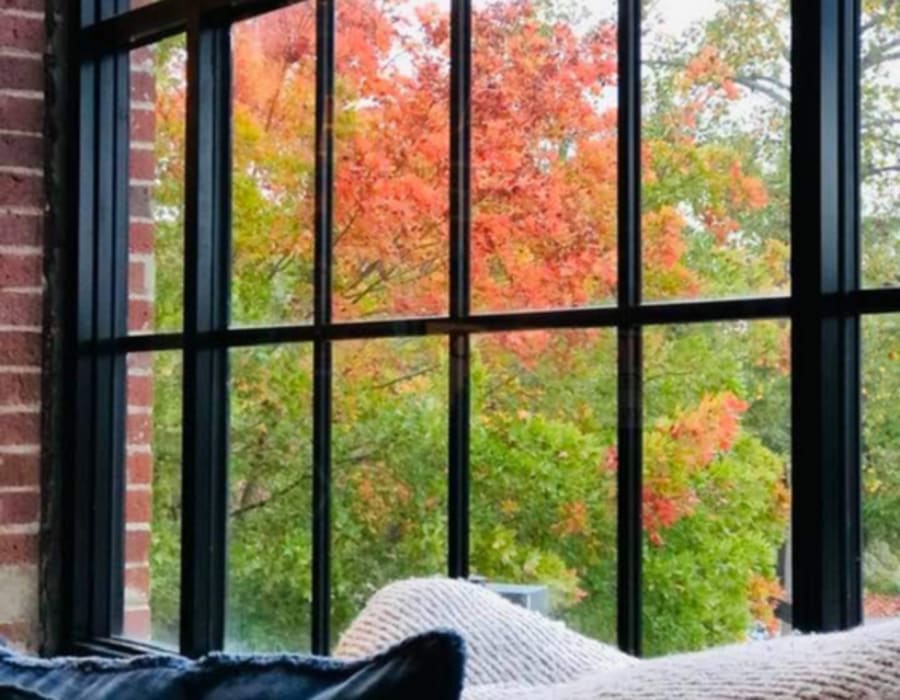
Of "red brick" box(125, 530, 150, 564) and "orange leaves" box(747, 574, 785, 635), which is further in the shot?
"red brick" box(125, 530, 150, 564)

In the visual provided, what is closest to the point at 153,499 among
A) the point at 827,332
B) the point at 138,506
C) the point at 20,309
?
the point at 138,506

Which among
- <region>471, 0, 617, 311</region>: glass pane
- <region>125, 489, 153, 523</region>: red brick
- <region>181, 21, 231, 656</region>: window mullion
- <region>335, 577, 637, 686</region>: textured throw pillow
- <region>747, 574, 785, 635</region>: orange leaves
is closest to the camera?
<region>335, 577, 637, 686</region>: textured throw pillow

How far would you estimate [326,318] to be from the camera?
94.3 inches

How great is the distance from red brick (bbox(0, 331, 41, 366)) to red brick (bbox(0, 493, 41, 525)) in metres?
0.24

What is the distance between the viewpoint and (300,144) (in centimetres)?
246

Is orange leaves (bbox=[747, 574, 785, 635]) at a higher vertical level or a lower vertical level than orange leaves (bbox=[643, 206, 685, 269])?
lower

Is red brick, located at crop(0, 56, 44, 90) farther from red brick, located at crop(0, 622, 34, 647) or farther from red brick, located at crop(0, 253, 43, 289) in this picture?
red brick, located at crop(0, 622, 34, 647)

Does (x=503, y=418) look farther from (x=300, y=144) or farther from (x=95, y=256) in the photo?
(x=95, y=256)

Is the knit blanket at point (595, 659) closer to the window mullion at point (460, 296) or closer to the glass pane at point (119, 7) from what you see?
the window mullion at point (460, 296)

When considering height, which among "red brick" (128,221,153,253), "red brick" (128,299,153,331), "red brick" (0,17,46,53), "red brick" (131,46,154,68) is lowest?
"red brick" (128,299,153,331)

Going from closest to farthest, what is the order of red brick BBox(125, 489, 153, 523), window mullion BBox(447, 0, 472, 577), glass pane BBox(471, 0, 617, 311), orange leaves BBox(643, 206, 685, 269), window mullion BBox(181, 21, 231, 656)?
orange leaves BBox(643, 206, 685, 269) < glass pane BBox(471, 0, 617, 311) < window mullion BBox(447, 0, 472, 577) < window mullion BBox(181, 21, 231, 656) < red brick BBox(125, 489, 153, 523)

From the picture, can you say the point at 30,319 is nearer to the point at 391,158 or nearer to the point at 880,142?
the point at 391,158

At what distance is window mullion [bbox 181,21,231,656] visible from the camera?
8.66ft

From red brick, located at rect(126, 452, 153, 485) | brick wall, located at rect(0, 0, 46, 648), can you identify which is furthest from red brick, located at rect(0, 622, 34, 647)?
red brick, located at rect(126, 452, 153, 485)
